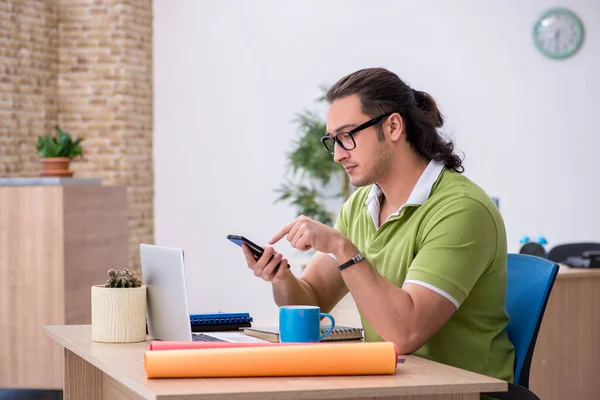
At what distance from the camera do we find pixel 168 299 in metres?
1.90

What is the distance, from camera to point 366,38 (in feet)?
23.5

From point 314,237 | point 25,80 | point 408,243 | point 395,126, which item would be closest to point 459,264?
point 408,243

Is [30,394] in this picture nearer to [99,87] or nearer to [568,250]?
[99,87]

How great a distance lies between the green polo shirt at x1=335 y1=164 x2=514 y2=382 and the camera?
192cm

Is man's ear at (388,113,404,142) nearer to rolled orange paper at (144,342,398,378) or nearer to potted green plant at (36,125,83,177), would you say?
rolled orange paper at (144,342,398,378)

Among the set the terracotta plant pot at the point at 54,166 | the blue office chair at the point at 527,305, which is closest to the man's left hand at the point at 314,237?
the blue office chair at the point at 527,305

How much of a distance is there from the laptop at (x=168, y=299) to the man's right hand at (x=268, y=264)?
0.16 metres

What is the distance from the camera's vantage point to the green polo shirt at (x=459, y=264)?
192 cm

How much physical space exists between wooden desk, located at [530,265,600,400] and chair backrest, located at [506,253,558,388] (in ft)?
6.46

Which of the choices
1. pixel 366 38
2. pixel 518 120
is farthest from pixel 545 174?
pixel 366 38

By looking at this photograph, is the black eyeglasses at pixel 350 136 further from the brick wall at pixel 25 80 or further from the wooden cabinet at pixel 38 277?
the brick wall at pixel 25 80

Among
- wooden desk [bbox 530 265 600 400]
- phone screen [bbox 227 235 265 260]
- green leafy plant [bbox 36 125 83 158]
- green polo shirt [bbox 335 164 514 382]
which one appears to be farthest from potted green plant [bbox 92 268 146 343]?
green leafy plant [bbox 36 125 83 158]

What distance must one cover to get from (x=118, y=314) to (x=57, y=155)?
11.5ft

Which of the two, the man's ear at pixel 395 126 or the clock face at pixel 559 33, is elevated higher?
the clock face at pixel 559 33
